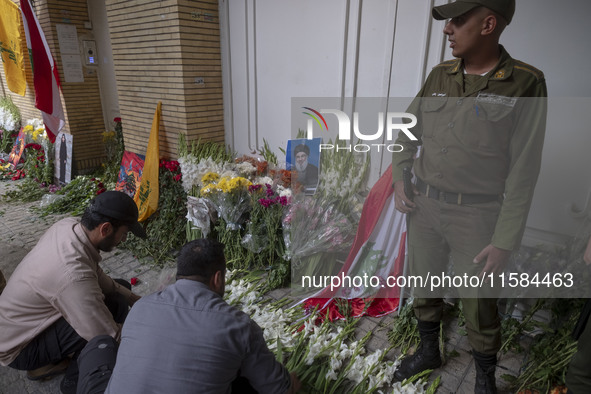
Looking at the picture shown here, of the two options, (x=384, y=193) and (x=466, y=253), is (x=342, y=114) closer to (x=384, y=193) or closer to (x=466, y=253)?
(x=384, y=193)

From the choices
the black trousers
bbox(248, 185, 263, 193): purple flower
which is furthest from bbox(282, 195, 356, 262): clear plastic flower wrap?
the black trousers

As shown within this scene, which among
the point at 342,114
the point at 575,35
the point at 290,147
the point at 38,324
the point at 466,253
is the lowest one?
the point at 38,324

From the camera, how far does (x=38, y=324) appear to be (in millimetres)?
2297

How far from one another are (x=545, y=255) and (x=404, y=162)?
1373mm

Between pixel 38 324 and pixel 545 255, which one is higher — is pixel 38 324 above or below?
below

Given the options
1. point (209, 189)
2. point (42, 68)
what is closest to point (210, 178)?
point (209, 189)

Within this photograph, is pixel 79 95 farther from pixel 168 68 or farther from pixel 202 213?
pixel 202 213

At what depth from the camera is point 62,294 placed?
213 centimetres

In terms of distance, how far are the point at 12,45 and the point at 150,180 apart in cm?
526

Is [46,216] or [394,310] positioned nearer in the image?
[394,310]

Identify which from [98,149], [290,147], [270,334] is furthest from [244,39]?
[98,149]

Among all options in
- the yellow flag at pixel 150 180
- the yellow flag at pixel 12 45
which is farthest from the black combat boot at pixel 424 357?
the yellow flag at pixel 12 45

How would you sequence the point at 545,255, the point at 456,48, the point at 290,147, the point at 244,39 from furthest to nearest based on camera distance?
the point at 244,39
the point at 290,147
the point at 545,255
the point at 456,48

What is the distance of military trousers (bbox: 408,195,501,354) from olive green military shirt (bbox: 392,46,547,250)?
106 mm
